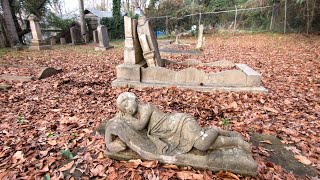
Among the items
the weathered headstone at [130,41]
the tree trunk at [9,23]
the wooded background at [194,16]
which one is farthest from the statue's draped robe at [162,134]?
the tree trunk at [9,23]

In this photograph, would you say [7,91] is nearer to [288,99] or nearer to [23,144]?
[23,144]

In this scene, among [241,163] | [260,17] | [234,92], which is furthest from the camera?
[260,17]

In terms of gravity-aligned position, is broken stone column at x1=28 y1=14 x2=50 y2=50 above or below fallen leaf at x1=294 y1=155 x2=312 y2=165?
above

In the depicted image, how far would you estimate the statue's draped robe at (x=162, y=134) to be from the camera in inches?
101

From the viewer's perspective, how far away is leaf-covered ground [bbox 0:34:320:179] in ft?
8.77

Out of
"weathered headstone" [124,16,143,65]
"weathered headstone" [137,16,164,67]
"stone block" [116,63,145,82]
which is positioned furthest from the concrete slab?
"weathered headstone" [137,16,164,67]

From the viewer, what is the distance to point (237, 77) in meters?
5.32

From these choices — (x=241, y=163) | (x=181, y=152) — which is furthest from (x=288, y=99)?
(x=181, y=152)

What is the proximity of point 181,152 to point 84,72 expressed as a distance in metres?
6.27

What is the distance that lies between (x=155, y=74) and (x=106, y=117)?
82.8 inches

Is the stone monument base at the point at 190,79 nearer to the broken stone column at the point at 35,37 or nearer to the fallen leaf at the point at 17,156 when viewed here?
the fallen leaf at the point at 17,156

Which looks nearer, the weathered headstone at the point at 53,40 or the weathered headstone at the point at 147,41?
the weathered headstone at the point at 147,41

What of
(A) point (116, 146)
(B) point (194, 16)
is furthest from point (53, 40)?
(A) point (116, 146)

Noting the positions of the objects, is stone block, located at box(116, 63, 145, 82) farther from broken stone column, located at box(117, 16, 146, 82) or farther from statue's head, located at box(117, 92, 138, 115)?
statue's head, located at box(117, 92, 138, 115)
